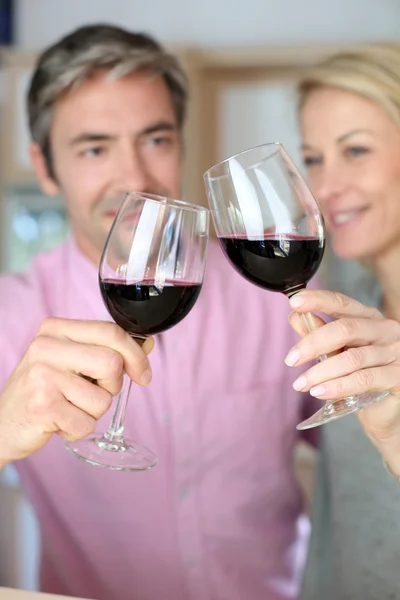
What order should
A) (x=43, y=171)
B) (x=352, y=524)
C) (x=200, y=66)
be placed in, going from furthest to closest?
(x=200, y=66), (x=43, y=171), (x=352, y=524)

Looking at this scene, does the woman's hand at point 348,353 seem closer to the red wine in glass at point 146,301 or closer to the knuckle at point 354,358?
the knuckle at point 354,358

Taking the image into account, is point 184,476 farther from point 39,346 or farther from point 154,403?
point 39,346

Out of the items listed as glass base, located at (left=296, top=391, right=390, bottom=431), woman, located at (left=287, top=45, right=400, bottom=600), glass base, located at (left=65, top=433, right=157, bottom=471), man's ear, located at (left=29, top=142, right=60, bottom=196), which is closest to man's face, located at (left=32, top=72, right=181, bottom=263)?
man's ear, located at (left=29, top=142, right=60, bottom=196)

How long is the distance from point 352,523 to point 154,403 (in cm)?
45

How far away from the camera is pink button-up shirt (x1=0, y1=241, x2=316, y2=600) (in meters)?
1.38

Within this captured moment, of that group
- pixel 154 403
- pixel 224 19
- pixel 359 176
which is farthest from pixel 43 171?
pixel 224 19

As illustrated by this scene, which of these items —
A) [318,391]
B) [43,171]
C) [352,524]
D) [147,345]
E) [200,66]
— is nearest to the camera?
[318,391]

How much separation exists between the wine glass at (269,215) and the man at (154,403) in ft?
1.87

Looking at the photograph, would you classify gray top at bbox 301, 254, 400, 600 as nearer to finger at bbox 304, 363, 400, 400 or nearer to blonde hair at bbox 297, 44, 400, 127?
finger at bbox 304, 363, 400, 400

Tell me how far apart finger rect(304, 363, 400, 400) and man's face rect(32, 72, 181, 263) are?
2.50 ft

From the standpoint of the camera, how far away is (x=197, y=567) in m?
1.37

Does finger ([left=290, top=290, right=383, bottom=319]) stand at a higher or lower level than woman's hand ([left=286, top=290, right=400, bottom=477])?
higher

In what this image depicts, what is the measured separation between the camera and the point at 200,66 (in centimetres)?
339

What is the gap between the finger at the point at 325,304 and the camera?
2.72ft
